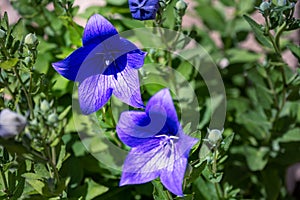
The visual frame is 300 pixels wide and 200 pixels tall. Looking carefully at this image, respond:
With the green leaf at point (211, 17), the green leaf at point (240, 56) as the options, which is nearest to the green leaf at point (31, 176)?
the green leaf at point (240, 56)

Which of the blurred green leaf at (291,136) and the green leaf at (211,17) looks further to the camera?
the green leaf at (211,17)

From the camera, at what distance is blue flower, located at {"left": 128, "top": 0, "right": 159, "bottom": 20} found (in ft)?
3.28

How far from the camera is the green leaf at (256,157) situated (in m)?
1.43

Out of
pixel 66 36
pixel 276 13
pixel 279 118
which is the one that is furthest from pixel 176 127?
pixel 66 36

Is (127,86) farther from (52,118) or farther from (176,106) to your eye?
(176,106)

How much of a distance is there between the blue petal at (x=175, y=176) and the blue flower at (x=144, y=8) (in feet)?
0.87

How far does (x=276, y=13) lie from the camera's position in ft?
3.65

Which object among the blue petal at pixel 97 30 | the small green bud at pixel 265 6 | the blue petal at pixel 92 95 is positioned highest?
the blue petal at pixel 97 30

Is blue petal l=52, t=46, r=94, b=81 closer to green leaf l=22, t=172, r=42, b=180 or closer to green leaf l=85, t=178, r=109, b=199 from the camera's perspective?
green leaf l=22, t=172, r=42, b=180

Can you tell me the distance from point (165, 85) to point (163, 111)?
395 millimetres

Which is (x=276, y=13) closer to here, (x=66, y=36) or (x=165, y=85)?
(x=165, y=85)

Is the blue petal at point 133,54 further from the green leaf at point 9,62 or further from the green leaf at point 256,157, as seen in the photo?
the green leaf at point 256,157

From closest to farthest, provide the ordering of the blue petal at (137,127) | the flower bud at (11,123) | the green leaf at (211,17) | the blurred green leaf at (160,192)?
the flower bud at (11,123) < the blue petal at (137,127) < the blurred green leaf at (160,192) < the green leaf at (211,17)

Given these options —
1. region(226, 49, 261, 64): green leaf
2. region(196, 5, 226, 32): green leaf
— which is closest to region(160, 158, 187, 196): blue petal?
region(226, 49, 261, 64): green leaf
